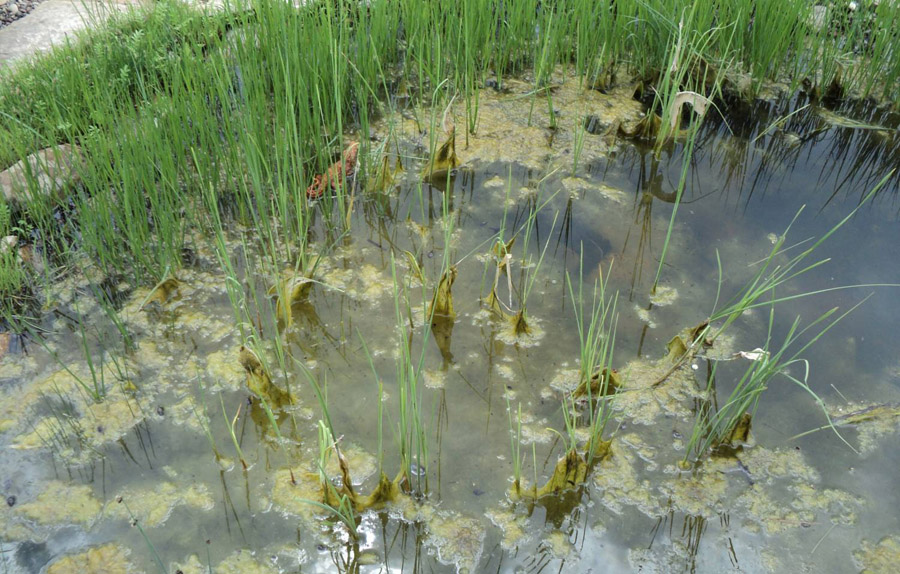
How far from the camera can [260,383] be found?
1.87 meters

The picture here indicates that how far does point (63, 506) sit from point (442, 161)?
1728 mm

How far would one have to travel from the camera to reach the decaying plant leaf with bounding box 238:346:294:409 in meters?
1.84

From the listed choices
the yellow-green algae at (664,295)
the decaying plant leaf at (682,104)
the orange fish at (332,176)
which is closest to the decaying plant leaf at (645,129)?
the decaying plant leaf at (682,104)

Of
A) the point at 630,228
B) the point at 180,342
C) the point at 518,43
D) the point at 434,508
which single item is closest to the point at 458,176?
the point at 630,228

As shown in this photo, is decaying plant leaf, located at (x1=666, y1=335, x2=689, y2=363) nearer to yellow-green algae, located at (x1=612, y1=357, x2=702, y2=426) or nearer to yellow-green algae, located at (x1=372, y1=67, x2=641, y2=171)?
yellow-green algae, located at (x1=612, y1=357, x2=702, y2=426)

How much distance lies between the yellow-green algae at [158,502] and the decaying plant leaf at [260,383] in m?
0.28

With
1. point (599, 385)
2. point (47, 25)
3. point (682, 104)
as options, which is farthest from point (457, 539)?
point (47, 25)

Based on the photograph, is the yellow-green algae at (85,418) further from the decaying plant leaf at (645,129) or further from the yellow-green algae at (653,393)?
the decaying plant leaf at (645,129)

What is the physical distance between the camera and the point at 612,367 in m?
2.04

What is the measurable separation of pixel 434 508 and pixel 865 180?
2212mm

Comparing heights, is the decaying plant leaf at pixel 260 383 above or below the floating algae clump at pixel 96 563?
above

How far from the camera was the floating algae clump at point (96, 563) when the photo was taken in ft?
5.03

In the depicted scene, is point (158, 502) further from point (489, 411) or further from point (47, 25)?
point (47, 25)

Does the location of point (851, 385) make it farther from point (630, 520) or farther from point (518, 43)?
point (518, 43)
